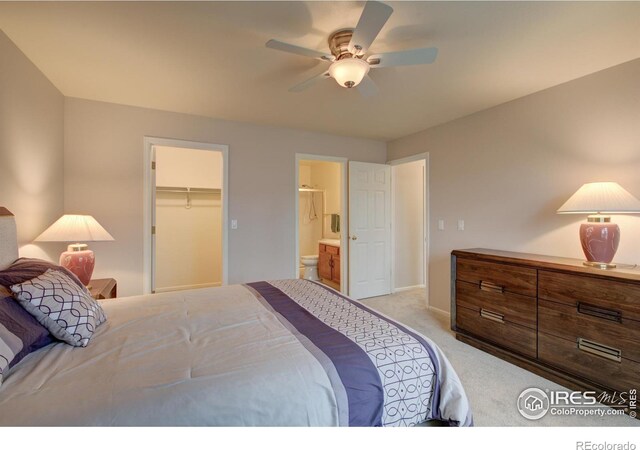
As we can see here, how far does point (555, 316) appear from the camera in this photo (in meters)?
2.16

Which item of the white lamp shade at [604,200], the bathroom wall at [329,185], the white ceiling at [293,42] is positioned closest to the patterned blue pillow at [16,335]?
the white ceiling at [293,42]

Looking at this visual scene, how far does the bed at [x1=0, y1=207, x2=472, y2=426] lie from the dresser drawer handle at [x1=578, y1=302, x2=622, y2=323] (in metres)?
1.40

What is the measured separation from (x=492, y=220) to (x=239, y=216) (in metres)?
2.95

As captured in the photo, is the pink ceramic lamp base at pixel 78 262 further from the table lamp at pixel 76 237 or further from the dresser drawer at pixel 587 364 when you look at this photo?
the dresser drawer at pixel 587 364

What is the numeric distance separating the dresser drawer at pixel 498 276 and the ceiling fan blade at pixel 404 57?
6.07 feet

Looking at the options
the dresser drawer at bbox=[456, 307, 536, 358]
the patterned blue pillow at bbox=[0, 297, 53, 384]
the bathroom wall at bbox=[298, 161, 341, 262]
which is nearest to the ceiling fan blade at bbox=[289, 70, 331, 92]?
the patterned blue pillow at bbox=[0, 297, 53, 384]

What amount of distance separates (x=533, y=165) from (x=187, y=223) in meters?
4.76

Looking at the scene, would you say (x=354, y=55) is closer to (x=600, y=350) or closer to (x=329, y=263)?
(x=600, y=350)

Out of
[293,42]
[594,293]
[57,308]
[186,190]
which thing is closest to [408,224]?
[594,293]

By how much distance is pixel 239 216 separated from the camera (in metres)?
3.56
